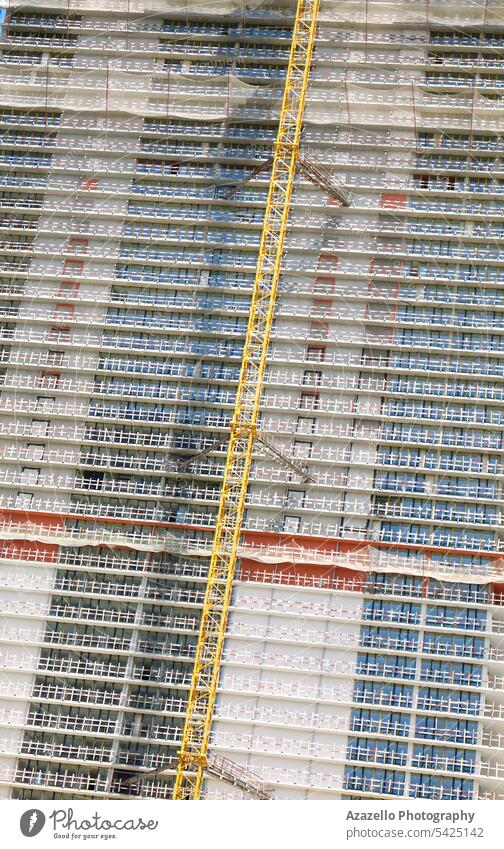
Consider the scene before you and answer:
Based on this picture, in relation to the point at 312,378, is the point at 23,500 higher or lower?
lower

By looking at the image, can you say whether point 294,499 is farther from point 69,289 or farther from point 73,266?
point 73,266

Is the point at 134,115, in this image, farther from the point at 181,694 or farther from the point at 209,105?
the point at 181,694

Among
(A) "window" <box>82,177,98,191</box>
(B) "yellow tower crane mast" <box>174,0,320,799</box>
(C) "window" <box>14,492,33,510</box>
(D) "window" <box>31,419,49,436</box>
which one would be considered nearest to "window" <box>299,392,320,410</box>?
(B) "yellow tower crane mast" <box>174,0,320,799</box>

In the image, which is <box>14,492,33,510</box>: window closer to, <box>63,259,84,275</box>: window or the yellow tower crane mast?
the yellow tower crane mast

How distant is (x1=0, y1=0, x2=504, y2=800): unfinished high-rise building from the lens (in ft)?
310

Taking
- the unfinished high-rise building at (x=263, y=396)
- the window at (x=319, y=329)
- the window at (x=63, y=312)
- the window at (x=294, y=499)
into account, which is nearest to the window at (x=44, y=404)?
the unfinished high-rise building at (x=263, y=396)

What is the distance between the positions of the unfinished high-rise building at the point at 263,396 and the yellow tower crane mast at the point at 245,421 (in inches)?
72.1

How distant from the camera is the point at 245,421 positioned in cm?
9825

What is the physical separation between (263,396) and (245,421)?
15.5 feet

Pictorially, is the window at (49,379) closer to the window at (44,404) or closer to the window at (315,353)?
the window at (44,404)

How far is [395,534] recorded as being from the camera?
98.1 metres

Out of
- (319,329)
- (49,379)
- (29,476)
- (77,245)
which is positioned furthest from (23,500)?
(319,329)

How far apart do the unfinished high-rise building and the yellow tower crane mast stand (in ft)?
6.01
